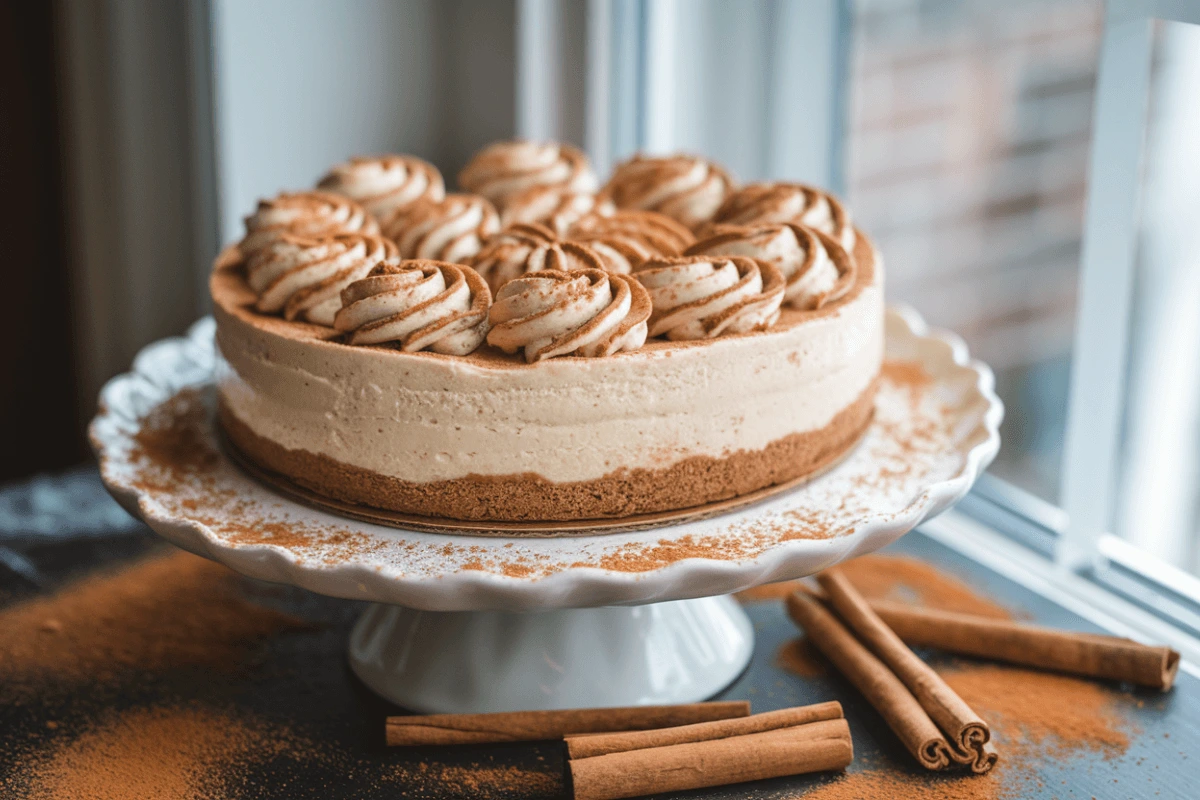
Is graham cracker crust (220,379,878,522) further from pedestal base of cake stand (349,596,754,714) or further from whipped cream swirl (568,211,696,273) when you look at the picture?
whipped cream swirl (568,211,696,273)

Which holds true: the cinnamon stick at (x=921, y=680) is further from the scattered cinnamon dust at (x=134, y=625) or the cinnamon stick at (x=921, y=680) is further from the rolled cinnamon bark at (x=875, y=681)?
the scattered cinnamon dust at (x=134, y=625)

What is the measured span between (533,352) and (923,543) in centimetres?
105

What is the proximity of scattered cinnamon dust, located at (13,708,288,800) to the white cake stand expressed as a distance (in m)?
0.22

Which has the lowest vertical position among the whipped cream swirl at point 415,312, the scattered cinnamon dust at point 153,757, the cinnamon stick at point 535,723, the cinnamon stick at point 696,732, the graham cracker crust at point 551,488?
the scattered cinnamon dust at point 153,757

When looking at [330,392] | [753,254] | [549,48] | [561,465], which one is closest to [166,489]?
[330,392]

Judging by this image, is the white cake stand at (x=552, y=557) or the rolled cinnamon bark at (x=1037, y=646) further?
the rolled cinnamon bark at (x=1037, y=646)

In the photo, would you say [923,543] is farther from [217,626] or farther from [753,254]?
[217,626]

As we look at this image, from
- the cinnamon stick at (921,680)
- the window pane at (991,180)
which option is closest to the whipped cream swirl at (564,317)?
the cinnamon stick at (921,680)

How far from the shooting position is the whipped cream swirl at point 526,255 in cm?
173

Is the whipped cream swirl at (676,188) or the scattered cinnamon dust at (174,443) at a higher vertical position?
the whipped cream swirl at (676,188)

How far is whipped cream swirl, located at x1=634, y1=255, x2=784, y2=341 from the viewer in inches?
64.2

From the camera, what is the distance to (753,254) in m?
1.78

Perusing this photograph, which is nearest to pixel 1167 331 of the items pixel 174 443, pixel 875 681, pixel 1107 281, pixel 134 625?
pixel 1107 281

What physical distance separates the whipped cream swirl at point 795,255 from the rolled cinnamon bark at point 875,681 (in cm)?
49
